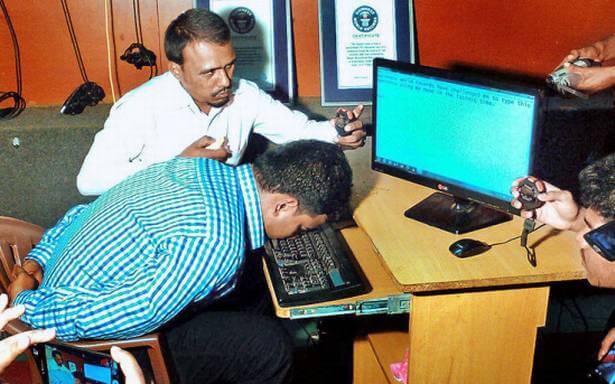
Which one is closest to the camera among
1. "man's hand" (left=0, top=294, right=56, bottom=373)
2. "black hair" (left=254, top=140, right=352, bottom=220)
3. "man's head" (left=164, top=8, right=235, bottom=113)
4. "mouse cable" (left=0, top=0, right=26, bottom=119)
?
"man's hand" (left=0, top=294, right=56, bottom=373)

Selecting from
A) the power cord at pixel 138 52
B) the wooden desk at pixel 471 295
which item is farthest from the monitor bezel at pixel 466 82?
the power cord at pixel 138 52

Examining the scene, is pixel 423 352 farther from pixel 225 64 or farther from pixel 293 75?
pixel 293 75

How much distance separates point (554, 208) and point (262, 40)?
1429 millimetres

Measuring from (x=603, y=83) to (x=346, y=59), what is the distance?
112 centimetres

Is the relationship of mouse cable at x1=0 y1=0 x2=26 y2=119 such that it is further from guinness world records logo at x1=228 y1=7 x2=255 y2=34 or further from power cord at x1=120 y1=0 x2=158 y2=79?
guinness world records logo at x1=228 y1=7 x2=255 y2=34

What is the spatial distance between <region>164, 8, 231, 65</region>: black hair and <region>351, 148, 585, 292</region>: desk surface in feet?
2.44

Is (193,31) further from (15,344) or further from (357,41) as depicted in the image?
(15,344)

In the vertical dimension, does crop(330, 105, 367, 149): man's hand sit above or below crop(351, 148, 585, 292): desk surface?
above

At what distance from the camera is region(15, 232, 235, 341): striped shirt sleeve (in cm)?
172

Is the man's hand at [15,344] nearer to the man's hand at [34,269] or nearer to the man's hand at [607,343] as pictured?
the man's hand at [34,269]

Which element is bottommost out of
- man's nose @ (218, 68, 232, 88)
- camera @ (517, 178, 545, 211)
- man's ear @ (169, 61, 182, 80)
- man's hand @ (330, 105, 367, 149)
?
camera @ (517, 178, 545, 211)

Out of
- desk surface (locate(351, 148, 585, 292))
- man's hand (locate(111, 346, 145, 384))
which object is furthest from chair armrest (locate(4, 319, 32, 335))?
desk surface (locate(351, 148, 585, 292))

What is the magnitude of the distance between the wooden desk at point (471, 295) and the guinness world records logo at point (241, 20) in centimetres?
120

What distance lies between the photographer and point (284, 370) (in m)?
1.97
